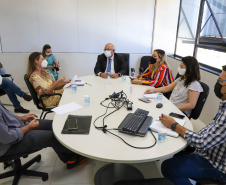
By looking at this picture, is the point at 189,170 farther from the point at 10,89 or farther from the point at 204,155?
the point at 10,89

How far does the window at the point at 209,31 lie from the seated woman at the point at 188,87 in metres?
1.14

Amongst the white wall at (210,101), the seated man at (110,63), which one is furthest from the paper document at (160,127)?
the seated man at (110,63)

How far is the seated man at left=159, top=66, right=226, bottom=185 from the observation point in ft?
3.99

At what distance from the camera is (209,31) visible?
344cm

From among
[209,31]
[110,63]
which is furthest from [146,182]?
[209,31]

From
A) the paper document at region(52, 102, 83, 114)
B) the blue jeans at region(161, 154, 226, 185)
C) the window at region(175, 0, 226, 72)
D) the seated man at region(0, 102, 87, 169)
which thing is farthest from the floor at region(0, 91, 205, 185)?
A: the window at region(175, 0, 226, 72)

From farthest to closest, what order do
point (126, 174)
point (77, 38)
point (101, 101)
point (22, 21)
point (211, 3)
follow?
1. point (77, 38)
2. point (22, 21)
3. point (211, 3)
4. point (101, 101)
5. point (126, 174)

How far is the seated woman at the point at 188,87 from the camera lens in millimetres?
2002

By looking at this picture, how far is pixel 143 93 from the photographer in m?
2.35

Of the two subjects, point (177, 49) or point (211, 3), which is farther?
point (177, 49)

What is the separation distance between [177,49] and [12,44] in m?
4.17

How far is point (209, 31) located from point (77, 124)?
3.22 m

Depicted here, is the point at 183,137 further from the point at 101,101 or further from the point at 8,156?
the point at 8,156

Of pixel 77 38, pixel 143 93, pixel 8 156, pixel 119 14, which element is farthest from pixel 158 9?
pixel 8 156
